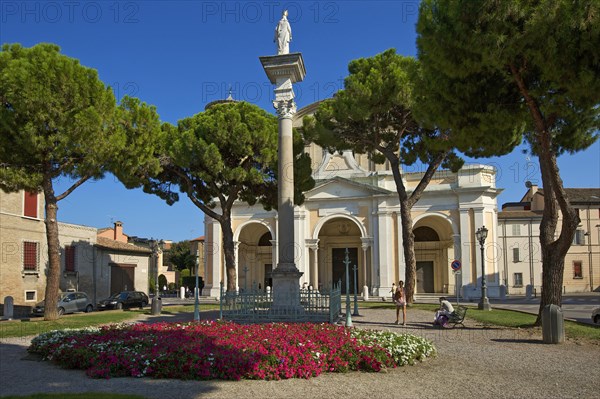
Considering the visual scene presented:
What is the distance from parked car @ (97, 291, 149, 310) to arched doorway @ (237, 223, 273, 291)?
40.9ft

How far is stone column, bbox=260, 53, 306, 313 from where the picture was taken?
51.2 feet

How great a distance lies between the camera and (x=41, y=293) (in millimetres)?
27391

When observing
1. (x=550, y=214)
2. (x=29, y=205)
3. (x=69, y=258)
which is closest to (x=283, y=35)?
(x=550, y=214)

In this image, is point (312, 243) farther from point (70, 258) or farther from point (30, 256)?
point (30, 256)

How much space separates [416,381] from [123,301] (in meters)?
23.0

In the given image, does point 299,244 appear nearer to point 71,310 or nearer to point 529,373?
point 71,310

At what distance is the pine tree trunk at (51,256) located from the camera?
59.4ft

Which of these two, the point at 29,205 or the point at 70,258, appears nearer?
the point at 29,205

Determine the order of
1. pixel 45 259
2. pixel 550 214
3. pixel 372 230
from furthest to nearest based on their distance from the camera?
pixel 372 230
pixel 45 259
pixel 550 214

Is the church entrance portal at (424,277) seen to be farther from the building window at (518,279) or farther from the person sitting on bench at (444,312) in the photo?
the person sitting on bench at (444,312)

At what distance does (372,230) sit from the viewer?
3644cm

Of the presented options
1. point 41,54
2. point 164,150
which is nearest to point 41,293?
point 164,150

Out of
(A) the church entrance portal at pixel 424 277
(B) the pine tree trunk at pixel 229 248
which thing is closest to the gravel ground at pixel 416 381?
(B) the pine tree trunk at pixel 229 248

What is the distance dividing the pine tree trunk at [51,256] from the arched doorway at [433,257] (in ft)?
86.0
